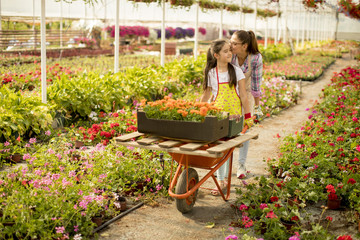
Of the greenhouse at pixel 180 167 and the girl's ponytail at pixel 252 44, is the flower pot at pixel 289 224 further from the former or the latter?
the girl's ponytail at pixel 252 44

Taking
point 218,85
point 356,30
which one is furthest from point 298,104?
point 356,30

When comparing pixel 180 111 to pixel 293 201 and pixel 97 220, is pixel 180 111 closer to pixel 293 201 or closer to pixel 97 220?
pixel 97 220

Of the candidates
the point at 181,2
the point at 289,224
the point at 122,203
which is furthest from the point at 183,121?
the point at 181,2

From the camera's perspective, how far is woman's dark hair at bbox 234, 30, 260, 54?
12.1ft

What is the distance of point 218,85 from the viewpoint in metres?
3.53

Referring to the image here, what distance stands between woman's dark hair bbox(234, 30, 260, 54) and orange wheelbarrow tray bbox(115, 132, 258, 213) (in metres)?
0.90

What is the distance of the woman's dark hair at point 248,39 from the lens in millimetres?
3682

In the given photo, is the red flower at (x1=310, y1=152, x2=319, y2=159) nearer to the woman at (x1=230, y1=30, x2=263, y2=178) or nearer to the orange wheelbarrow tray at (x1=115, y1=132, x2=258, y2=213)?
the woman at (x1=230, y1=30, x2=263, y2=178)

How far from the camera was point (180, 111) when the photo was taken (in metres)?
2.75

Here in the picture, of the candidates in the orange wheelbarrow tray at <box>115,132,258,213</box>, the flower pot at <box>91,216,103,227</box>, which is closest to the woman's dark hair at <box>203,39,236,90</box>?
the orange wheelbarrow tray at <box>115,132,258,213</box>

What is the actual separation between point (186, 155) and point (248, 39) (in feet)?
4.40

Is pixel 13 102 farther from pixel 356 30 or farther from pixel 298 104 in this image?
pixel 356 30

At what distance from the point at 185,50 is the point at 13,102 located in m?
15.0

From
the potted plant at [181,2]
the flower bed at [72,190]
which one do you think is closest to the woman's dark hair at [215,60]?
the flower bed at [72,190]
